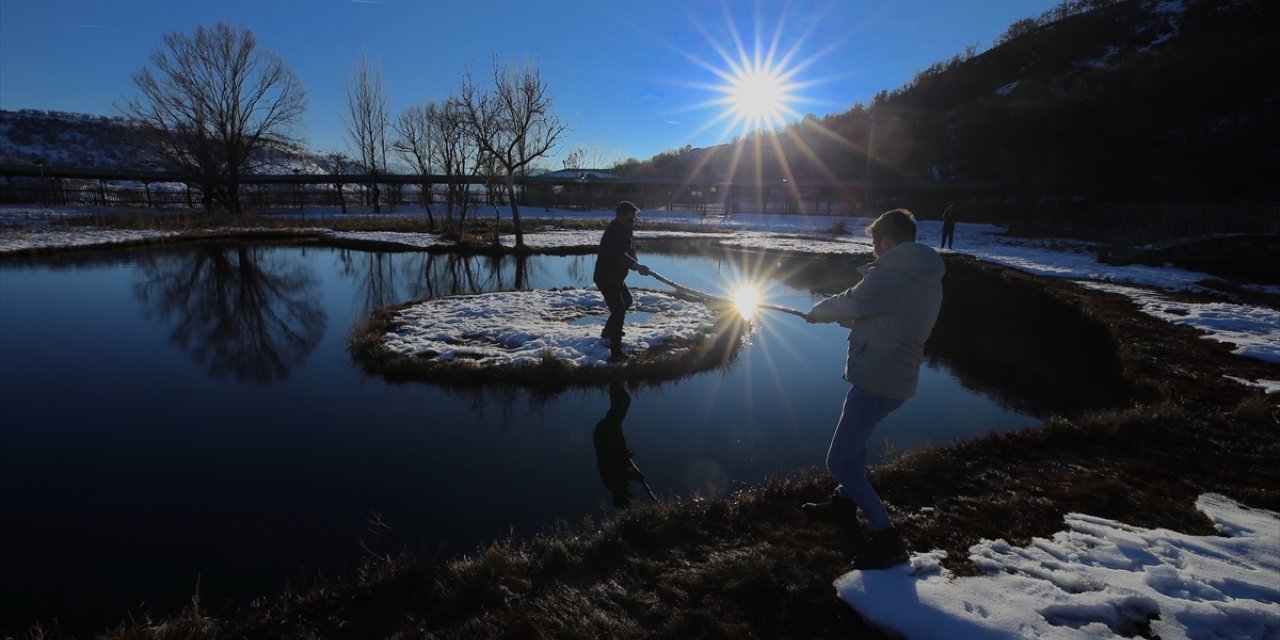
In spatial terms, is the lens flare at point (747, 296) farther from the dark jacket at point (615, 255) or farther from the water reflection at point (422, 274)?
the water reflection at point (422, 274)

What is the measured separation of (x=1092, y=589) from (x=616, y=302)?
619 cm

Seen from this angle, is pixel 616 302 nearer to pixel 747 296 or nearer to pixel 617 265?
pixel 617 265

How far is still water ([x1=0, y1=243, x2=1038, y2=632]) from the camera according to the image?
388 centimetres

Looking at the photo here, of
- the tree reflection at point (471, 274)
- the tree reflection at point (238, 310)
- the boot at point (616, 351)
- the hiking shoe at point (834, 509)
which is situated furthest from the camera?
the tree reflection at point (471, 274)

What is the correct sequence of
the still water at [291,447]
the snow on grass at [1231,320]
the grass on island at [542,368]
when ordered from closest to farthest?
the still water at [291,447], the grass on island at [542,368], the snow on grass at [1231,320]

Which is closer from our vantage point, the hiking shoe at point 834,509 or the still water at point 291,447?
the still water at point 291,447

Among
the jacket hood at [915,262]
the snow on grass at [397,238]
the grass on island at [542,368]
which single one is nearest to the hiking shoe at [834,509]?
the jacket hood at [915,262]

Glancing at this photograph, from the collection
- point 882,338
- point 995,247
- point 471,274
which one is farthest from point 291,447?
point 995,247

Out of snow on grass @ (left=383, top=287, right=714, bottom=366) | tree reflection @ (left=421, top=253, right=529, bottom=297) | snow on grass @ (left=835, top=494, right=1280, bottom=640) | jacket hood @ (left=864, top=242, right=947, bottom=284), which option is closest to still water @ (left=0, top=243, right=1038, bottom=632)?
snow on grass @ (left=383, top=287, right=714, bottom=366)

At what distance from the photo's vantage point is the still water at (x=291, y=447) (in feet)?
12.7

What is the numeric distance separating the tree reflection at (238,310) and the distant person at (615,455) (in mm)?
5023

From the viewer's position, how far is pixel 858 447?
3490mm

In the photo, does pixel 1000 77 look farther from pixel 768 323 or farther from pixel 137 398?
pixel 137 398

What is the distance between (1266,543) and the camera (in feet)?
11.8
